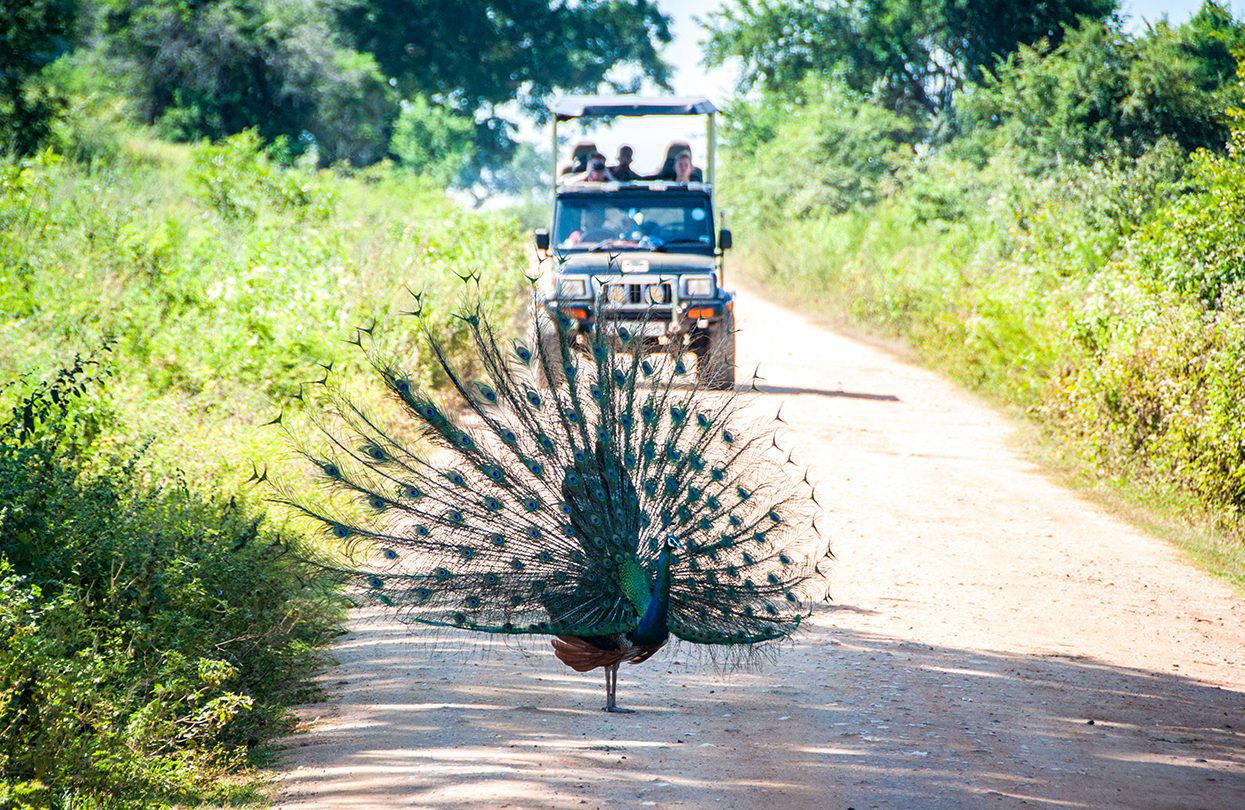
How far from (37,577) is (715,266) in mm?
10673

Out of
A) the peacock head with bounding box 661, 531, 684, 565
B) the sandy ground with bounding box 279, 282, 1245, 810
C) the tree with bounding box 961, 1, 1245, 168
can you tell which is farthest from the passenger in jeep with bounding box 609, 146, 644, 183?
the peacock head with bounding box 661, 531, 684, 565

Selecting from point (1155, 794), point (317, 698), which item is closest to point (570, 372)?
point (317, 698)

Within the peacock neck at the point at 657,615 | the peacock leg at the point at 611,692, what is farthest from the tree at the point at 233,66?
the peacock neck at the point at 657,615

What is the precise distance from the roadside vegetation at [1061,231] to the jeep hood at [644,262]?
4.34m

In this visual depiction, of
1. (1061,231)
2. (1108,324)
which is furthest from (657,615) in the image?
(1061,231)

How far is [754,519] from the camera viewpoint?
6.14m

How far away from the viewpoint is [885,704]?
6348 mm

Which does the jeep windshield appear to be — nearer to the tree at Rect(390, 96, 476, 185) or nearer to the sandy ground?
the sandy ground

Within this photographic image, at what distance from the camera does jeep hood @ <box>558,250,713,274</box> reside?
1451cm

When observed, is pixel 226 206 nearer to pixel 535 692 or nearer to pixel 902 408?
pixel 902 408

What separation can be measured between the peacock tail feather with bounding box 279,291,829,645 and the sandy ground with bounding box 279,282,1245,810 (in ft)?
1.76

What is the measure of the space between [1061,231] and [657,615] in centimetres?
1390

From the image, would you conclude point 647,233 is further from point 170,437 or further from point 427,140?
point 427,140

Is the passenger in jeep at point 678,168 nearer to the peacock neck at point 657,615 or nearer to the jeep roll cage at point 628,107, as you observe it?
the jeep roll cage at point 628,107
